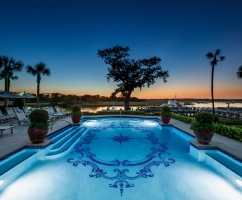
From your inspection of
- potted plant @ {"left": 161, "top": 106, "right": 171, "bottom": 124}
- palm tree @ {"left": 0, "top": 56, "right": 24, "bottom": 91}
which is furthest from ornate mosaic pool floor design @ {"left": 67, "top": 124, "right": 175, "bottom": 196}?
palm tree @ {"left": 0, "top": 56, "right": 24, "bottom": 91}

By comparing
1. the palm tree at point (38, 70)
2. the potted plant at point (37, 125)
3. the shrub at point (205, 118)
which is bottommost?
the potted plant at point (37, 125)

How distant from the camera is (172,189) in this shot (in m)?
3.25

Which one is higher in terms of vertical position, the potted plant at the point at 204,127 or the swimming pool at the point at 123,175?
the potted plant at the point at 204,127

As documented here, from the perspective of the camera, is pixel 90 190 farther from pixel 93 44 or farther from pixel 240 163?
pixel 93 44

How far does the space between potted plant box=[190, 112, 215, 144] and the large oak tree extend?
1736 cm

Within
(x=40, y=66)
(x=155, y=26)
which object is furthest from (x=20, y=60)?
(x=155, y=26)

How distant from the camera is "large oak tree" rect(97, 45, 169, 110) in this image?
21.7m

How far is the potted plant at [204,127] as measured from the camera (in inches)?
196

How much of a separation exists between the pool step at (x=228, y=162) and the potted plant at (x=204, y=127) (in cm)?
49

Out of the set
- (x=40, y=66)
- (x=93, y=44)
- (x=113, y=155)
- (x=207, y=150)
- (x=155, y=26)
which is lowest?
(x=113, y=155)

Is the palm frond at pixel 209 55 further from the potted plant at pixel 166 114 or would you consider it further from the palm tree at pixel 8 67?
the palm tree at pixel 8 67

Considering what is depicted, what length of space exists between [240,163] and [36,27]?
601 inches

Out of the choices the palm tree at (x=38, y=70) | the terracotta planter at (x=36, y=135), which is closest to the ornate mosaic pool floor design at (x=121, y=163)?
the terracotta planter at (x=36, y=135)

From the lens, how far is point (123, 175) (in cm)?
387
